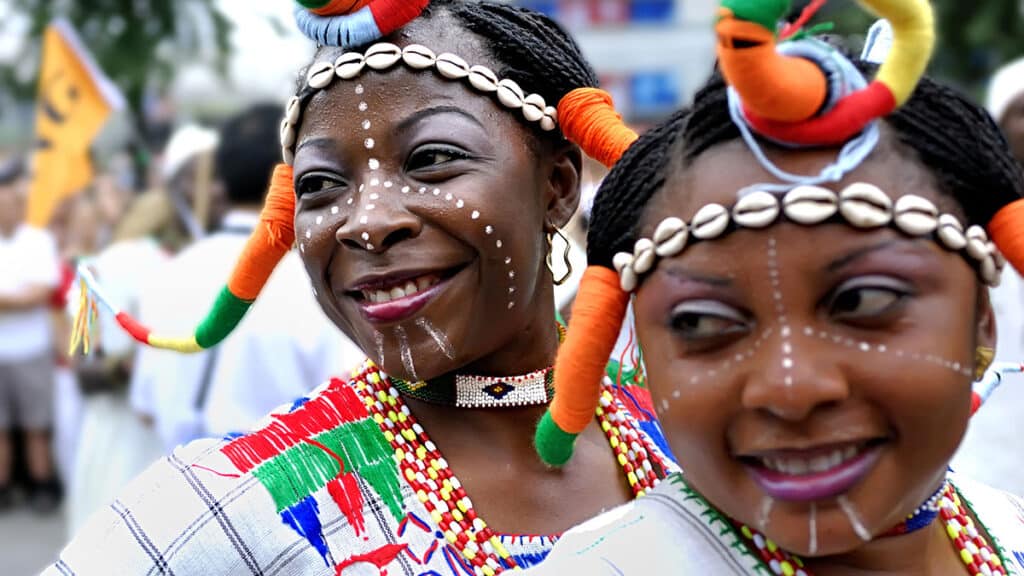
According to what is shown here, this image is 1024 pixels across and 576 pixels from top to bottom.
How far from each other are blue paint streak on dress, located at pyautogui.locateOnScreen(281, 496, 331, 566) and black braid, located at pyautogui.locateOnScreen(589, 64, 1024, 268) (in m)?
0.78

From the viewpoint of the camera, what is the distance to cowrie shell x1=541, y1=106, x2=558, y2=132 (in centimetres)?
253

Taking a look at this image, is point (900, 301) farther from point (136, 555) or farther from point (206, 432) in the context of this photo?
point (206, 432)

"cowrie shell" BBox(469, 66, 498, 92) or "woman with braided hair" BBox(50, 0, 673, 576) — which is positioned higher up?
"cowrie shell" BBox(469, 66, 498, 92)

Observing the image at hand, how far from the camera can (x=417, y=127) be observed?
2.37m

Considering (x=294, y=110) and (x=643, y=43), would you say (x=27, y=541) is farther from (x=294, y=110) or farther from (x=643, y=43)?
(x=643, y=43)

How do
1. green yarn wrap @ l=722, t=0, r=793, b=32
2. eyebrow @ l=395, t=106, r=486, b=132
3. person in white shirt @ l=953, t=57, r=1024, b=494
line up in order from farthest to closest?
person in white shirt @ l=953, t=57, r=1024, b=494
eyebrow @ l=395, t=106, r=486, b=132
green yarn wrap @ l=722, t=0, r=793, b=32

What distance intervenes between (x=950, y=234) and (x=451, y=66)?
1.11m

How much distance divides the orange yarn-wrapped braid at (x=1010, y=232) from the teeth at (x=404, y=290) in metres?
0.99

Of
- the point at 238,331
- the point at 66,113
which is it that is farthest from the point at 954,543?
the point at 66,113

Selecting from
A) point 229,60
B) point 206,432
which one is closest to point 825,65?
point 206,432

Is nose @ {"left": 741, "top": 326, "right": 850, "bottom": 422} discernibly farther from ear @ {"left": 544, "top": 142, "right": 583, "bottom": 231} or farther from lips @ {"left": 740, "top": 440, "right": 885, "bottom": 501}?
ear @ {"left": 544, "top": 142, "right": 583, "bottom": 231}

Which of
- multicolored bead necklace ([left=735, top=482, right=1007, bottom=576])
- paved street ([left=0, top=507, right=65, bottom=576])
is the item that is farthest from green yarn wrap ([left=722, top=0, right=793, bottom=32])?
paved street ([left=0, top=507, right=65, bottom=576])

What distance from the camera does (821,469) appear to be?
5.15ft

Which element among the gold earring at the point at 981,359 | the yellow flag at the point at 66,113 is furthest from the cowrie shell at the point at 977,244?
the yellow flag at the point at 66,113
